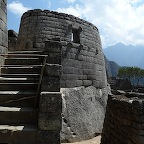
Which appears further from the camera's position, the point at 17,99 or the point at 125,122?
the point at 125,122

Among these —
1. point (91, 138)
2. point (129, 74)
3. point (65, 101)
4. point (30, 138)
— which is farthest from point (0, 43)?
point (129, 74)

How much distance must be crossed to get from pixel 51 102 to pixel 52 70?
2.77 ft

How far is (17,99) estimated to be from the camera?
495cm

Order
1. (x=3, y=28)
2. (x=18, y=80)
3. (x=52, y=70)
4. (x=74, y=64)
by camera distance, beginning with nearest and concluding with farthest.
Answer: (x=52, y=70) → (x=18, y=80) → (x=3, y=28) → (x=74, y=64)

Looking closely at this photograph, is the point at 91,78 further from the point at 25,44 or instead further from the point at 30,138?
the point at 30,138

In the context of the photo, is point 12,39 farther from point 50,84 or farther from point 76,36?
point 50,84

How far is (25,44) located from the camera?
11820 millimetres

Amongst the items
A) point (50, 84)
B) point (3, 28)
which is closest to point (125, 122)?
point (50, 84)

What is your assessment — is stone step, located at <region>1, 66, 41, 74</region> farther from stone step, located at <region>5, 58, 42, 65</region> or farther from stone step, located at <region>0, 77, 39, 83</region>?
stone step, located at <region>0, 77, 39, 83</region>

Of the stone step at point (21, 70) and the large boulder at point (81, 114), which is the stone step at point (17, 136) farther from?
the large boulder at point (81, 114)

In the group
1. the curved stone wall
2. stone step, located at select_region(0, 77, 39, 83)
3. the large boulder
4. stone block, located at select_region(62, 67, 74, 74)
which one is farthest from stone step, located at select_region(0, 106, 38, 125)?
stone block, located at select_region(62, 67, 74, 74)

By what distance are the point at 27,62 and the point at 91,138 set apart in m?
5.83

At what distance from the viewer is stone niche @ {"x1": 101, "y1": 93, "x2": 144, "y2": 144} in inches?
215

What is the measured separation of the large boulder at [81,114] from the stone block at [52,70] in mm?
5794
